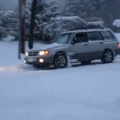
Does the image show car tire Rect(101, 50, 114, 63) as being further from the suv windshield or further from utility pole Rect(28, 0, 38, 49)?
utility pole Rect(28, 0, 38, 49)

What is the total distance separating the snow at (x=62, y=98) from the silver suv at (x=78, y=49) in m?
4.76

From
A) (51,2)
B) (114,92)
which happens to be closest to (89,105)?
(114,92)

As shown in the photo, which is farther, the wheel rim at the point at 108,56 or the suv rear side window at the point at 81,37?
the wheel rim at the point at 108,56

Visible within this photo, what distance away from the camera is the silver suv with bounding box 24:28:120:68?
1686 centimetres

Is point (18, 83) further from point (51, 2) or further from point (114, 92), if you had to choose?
point (51, 2)

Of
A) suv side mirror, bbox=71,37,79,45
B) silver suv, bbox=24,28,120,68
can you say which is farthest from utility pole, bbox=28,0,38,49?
suv side mirror, bbox=71,37,79,45

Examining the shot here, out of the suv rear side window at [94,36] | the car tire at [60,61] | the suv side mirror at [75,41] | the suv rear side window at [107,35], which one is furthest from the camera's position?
the suv rear side window at [107,35]

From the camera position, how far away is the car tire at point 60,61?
1683 centimetres

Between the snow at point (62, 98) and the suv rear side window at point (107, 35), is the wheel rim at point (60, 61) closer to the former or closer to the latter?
the suv rear side window at point (107, 35)

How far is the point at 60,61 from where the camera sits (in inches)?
665

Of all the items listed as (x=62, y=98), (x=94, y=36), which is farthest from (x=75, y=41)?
(x=62, y=98)

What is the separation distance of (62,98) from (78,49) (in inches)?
338

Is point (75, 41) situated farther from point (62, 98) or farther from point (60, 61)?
point (62, 98)

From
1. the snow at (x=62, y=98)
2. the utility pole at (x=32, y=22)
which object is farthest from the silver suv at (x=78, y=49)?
the utility pole at (x=32, y=22)
